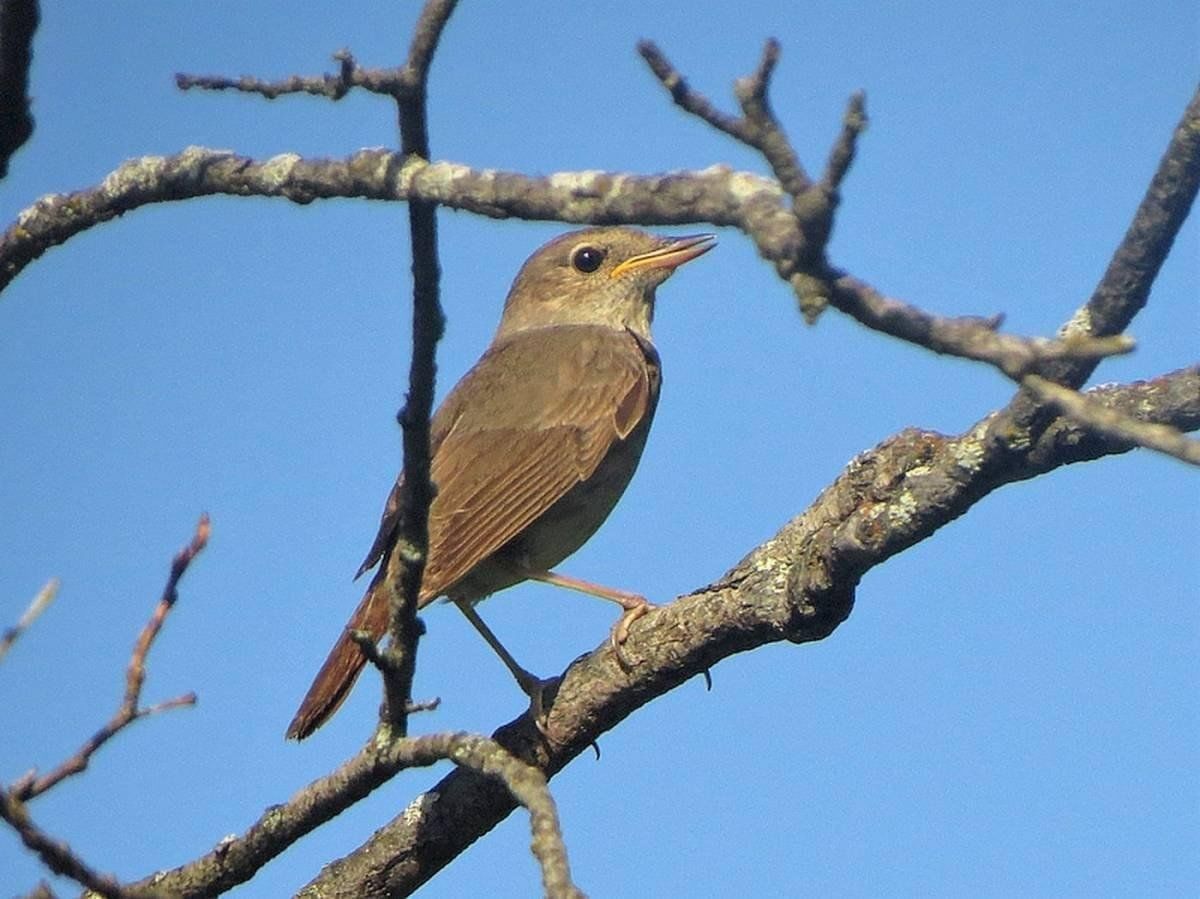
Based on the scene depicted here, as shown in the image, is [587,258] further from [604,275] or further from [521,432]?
[521,432]

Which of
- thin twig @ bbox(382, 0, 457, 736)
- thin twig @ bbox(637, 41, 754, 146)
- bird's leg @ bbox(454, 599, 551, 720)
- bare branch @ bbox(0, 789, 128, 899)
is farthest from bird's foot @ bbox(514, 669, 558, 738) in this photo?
thin twig @ bbox(637, 41, 754, 146)

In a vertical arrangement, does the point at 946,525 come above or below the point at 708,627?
below

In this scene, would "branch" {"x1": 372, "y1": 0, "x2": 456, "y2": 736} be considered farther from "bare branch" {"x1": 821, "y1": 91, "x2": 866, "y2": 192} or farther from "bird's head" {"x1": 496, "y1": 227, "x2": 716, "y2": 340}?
"bird's head" {"x1": 496, "y1": 227, "x2": 716, "y2": 340}

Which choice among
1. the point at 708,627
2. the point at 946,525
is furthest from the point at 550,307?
the point at 946,525

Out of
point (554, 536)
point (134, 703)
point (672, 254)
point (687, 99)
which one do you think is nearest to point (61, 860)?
point (134, 703)

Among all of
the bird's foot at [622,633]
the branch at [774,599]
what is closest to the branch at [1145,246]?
the branch at [774,599]

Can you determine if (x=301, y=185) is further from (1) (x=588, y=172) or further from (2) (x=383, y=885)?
(2) (x=383, y=885)
